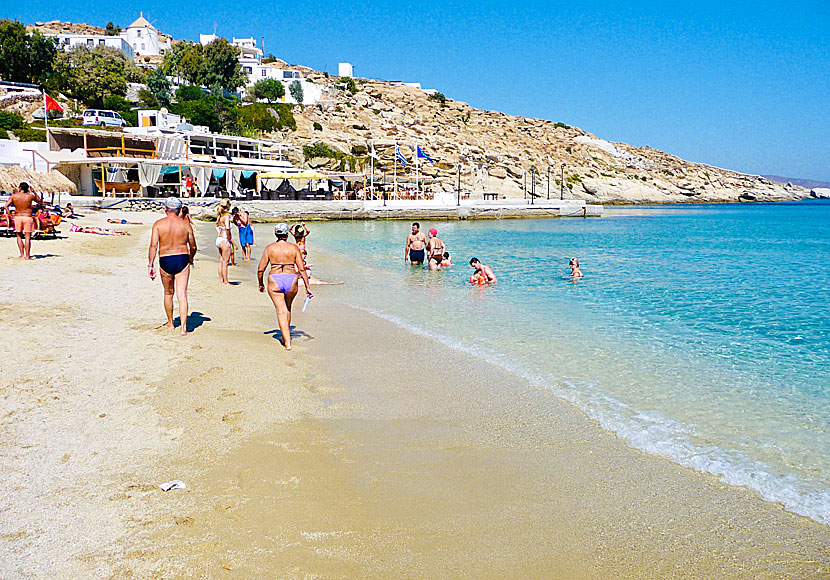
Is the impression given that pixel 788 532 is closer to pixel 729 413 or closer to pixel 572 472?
pixel 572 472

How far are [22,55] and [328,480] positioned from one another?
241 ft

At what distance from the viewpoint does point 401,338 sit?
25.1 feet

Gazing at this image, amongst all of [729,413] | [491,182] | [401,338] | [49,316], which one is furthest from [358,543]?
[491,182]

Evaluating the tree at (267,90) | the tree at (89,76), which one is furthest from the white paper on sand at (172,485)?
→ the tree at (267,90)

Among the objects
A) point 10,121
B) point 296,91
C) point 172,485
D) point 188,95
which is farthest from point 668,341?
point 296,91

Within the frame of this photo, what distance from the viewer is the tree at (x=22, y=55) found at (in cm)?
6056

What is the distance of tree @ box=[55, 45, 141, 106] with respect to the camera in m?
60.7

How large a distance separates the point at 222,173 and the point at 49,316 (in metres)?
34.5

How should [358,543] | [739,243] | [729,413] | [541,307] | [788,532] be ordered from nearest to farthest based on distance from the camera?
[358,543], [788,532], [729,413], [541,307], [739,243]

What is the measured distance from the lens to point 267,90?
8125 cm

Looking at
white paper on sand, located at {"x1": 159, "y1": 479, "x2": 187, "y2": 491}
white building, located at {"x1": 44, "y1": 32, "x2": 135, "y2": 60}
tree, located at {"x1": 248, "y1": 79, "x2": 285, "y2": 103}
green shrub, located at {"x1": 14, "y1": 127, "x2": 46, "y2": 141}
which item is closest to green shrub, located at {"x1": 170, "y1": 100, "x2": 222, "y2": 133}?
green shrub, located at {"x1": 14, "y1": 127, "x2": 46, "y2": 141}

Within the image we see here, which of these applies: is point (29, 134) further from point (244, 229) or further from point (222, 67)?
point (222, 67)

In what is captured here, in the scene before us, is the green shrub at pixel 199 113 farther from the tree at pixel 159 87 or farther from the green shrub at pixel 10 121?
the green shrub at pixel 10 121

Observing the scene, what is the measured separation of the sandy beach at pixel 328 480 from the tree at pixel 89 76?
2544 inches
